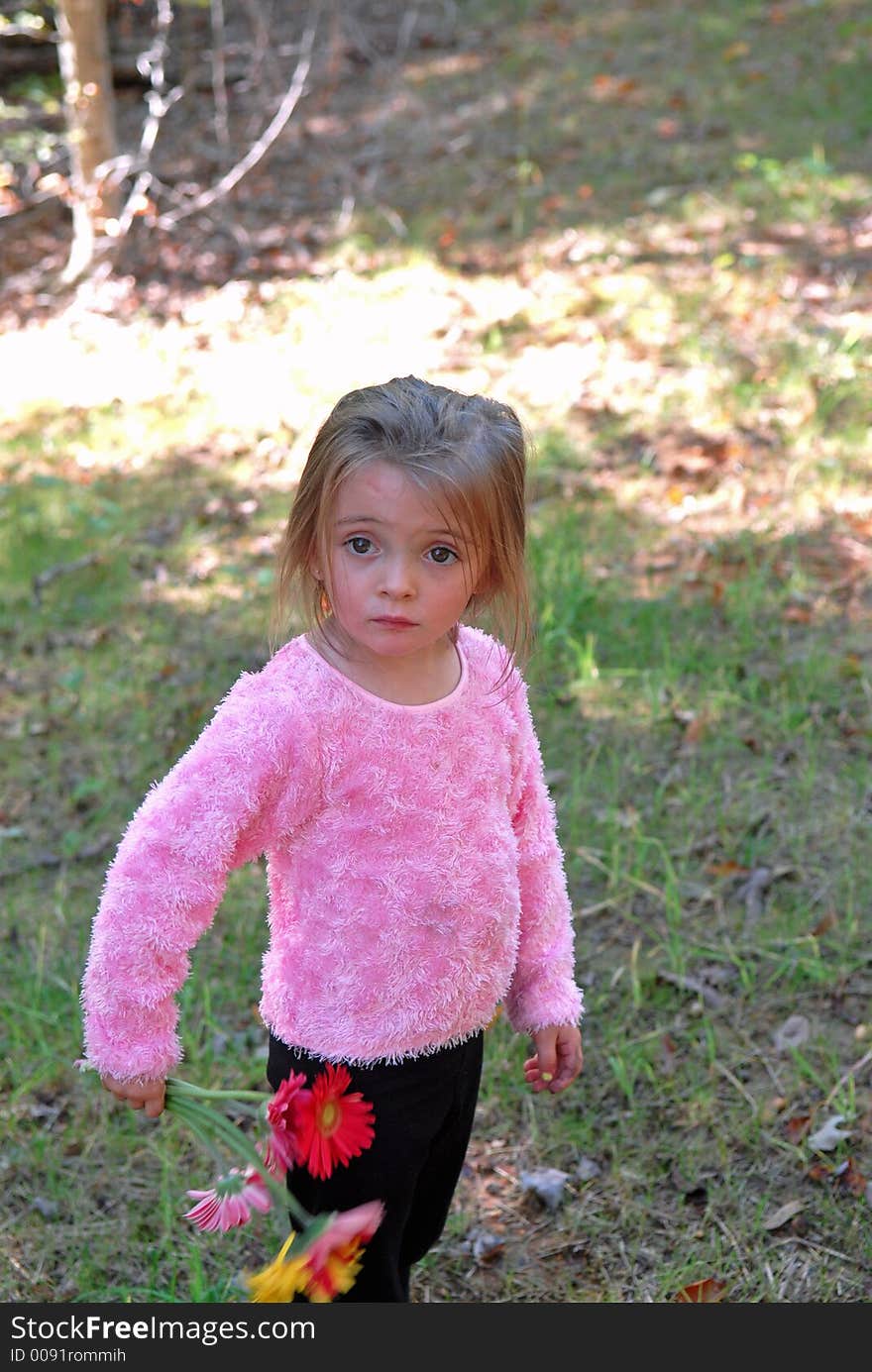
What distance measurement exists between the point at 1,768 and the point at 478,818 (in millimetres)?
2698

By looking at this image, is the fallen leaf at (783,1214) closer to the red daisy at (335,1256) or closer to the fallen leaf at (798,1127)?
the fallen leaf at (798,1127)

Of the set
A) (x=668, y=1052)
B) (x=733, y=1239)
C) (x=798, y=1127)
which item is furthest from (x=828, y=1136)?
(x=668, y=1052)

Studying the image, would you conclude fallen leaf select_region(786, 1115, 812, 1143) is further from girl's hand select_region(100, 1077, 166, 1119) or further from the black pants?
girl's hand select_region(100, 1077, 166, 1119)

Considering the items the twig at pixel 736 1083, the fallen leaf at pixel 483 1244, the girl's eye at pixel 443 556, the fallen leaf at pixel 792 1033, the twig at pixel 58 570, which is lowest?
the twig at pixel 58 570

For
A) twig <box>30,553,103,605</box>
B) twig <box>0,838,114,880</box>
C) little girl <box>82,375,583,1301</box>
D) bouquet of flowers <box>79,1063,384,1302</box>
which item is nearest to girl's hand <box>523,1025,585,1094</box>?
little girl <box>82,375,583,1301</box>

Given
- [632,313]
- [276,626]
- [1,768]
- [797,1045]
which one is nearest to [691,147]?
[632,313]

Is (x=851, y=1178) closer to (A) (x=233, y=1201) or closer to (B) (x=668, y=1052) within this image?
(B) (x=668, y=1052)

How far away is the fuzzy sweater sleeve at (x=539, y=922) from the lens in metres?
2.00

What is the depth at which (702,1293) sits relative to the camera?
2408 mm

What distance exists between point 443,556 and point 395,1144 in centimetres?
79

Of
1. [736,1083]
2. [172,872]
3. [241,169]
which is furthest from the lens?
[241,169]

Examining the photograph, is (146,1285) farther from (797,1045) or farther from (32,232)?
(32,232)

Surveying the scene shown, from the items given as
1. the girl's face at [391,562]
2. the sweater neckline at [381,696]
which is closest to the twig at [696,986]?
the sweater neckline at [381,696]

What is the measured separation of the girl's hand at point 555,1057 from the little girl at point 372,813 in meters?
0.15
